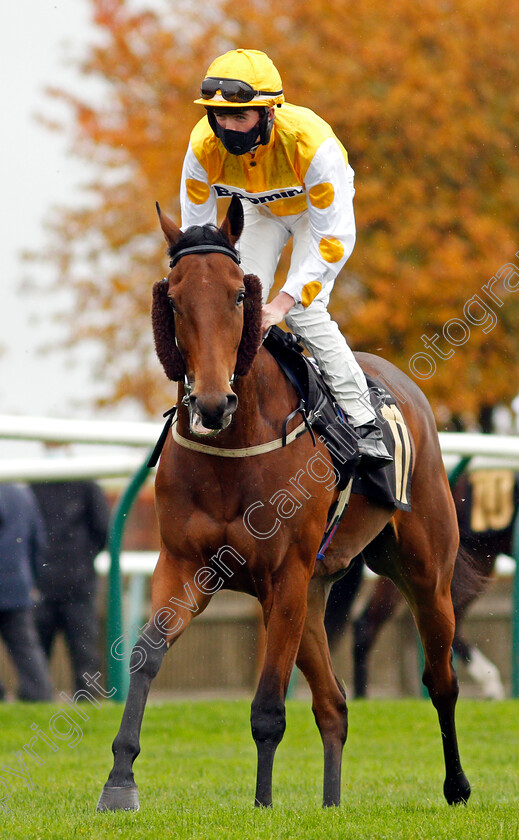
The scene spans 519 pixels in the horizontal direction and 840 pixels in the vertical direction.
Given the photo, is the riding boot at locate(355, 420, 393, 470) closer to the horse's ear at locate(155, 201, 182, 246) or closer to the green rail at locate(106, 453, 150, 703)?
the horse's ear at locate(155, 201, 182, 246)

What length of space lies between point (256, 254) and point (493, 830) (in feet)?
7.96

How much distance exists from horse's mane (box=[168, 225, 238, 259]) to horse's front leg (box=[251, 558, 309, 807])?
1.18 m

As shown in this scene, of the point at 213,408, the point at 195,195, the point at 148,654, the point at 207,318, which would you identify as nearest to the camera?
the point at 213,408

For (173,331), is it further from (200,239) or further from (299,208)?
(299,208)

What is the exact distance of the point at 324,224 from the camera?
4.82 m

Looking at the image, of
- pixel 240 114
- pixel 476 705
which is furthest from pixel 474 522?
pixel 240 114

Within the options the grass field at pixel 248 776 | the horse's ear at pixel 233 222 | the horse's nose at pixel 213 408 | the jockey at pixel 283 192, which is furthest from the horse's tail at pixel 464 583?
the horse's nose at pixel 213 408

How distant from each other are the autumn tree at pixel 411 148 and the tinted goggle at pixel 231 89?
359 inches

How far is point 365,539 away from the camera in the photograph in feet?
17.6

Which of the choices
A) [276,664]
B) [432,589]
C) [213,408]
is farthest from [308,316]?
[432,589]

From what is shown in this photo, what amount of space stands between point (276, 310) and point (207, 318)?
1.80 feet

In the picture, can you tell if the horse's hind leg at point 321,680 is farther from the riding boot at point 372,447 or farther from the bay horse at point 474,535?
the bay horse at point 474,535

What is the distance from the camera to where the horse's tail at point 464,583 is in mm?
6234

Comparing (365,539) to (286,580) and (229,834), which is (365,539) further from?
(229,834)
